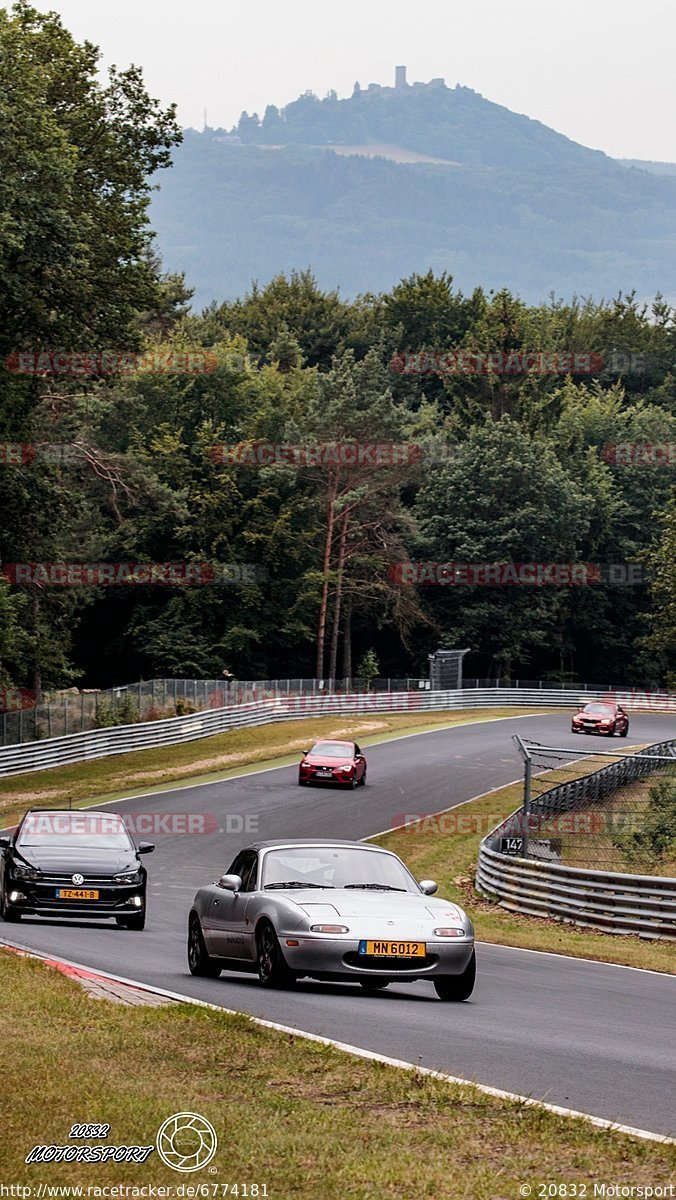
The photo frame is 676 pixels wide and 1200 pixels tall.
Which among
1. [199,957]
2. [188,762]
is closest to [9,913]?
[199,957]

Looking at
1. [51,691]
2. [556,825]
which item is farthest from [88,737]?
[556,825]

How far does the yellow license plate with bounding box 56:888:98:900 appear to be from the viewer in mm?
18656

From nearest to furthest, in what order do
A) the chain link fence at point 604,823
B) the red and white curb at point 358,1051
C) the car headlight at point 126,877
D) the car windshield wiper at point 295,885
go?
the red and white curb at point 358,1051 → the car windshield wiper at point 295,885 → the car headlight at point 126,877 → the chain link fence at point 604,823

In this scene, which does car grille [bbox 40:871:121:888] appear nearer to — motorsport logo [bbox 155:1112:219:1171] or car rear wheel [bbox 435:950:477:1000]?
car rear wheel [bbox 435:950:477:1000]

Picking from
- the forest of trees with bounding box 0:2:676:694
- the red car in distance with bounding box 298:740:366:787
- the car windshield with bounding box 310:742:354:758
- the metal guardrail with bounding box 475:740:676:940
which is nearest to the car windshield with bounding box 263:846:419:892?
the metal guardrail with bounding box 475:740:676:940

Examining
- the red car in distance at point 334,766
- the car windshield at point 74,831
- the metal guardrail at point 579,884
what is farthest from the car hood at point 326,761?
the car windshield at point 74,831

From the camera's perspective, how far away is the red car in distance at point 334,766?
4303 cm

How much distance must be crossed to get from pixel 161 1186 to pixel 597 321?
129m

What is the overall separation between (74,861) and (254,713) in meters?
43.5

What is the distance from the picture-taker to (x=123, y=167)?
4278 cm

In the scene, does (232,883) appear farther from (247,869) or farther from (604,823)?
(604,823)

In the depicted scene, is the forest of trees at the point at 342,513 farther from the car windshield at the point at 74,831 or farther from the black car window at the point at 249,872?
the black car window at the point at 249,872

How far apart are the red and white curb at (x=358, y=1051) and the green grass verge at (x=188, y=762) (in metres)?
23.8

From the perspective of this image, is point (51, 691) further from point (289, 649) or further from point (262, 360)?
point (262, 360)
